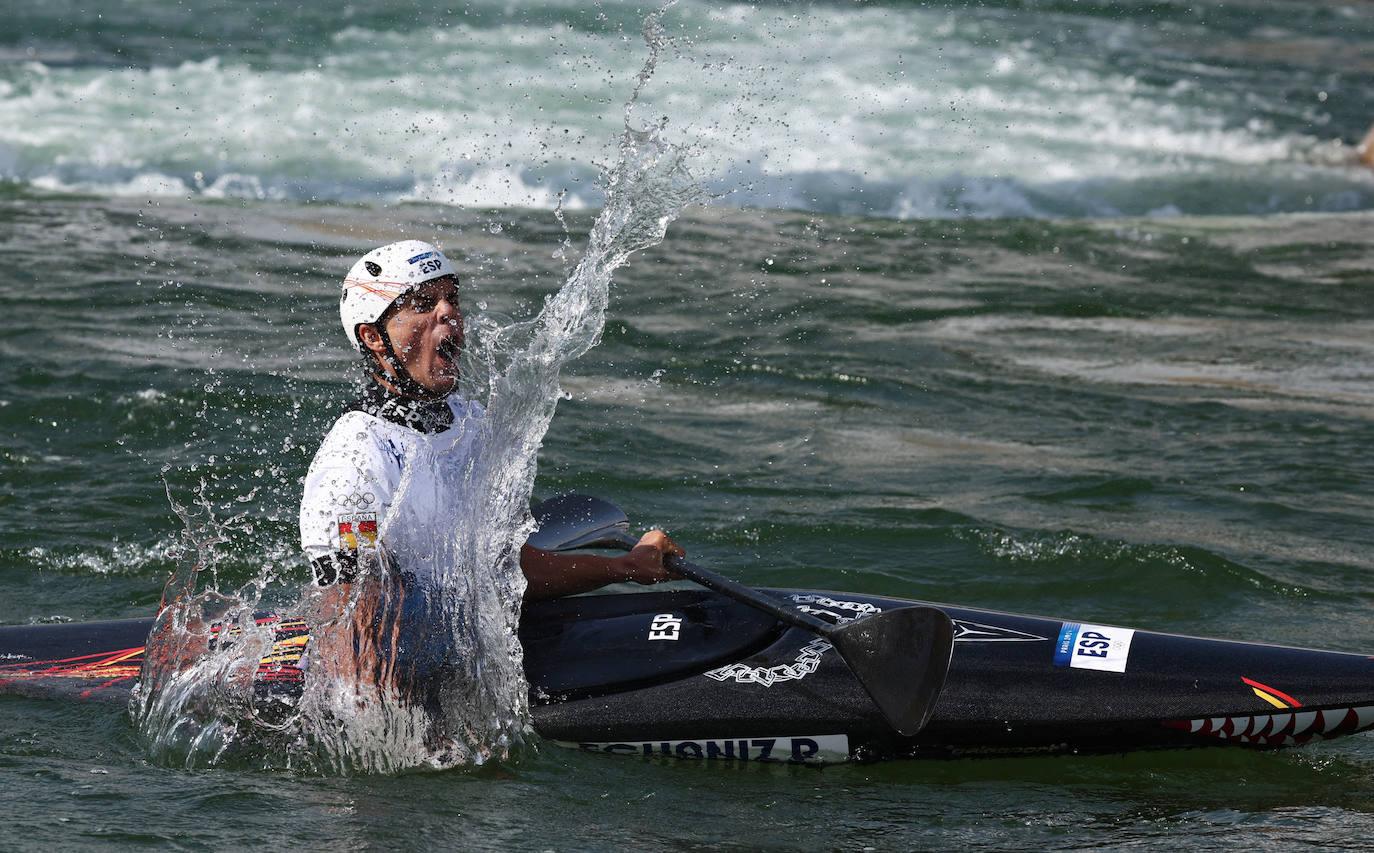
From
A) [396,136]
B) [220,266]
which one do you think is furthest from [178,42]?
[220,266]

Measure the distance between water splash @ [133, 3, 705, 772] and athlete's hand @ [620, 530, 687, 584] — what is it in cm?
35

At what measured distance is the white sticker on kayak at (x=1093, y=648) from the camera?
4883 mm

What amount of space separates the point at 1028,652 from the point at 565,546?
1589 millimetres

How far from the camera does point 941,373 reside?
10055 millimetres

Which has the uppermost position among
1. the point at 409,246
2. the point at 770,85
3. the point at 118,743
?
the point at 770,85

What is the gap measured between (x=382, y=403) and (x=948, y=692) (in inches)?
75.3

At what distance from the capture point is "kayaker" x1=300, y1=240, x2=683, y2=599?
448 cm

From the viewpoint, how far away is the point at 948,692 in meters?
4.85

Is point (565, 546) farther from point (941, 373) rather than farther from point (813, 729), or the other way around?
point (941, 373)

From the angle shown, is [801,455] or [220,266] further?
[220,266]

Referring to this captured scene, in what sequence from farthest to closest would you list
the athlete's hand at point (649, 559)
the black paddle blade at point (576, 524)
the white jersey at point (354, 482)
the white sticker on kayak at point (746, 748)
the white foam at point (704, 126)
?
the white foam at point (704, 126) → the black paddle blade at point (576, 524) → the athlete's hand at point (649, 559) → the white sticker on kayak at point (746, 748) → the white jersey at point (354, 482)

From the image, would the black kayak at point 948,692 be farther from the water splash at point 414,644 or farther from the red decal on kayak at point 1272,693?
the water splash at point 414,644

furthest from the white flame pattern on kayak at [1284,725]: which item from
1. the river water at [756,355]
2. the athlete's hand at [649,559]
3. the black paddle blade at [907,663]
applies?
the athlete's hand at [649,559]

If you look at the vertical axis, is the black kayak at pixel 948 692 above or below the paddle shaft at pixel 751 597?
below
